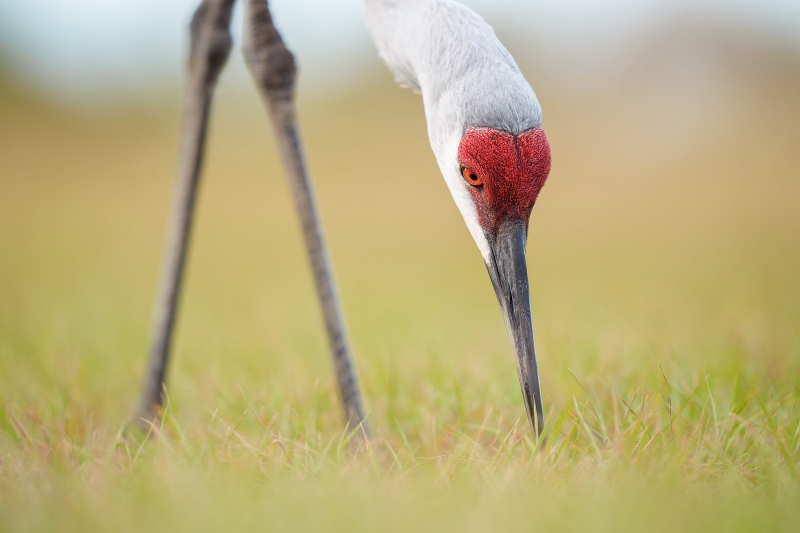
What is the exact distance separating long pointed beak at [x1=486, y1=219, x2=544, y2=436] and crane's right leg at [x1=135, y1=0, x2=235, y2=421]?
149 centimetres

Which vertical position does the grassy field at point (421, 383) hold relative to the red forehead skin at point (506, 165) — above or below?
below

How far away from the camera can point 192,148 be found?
2.94 meters

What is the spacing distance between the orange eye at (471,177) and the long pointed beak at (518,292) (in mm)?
156

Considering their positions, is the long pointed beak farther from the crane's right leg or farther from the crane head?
the crane's right leg

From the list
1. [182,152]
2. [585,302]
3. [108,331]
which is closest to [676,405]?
[182,152]

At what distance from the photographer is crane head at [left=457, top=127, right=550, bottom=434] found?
2014 mm

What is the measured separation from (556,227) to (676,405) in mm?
5990

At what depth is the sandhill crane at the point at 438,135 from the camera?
2.04 m

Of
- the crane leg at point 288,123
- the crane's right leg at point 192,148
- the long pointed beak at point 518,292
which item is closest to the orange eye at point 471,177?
the long pointed beak at point 518,292

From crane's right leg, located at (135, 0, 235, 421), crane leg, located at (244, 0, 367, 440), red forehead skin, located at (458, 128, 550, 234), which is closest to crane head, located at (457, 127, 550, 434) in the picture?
red forehead skin, located at (458, 128, 550, 234)

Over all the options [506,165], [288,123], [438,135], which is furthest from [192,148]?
[506,165]

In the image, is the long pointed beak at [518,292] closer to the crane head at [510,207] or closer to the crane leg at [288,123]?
the crane head at [510,207]

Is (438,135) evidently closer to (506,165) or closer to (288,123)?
(506,165)

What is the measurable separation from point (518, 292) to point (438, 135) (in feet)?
1.95
